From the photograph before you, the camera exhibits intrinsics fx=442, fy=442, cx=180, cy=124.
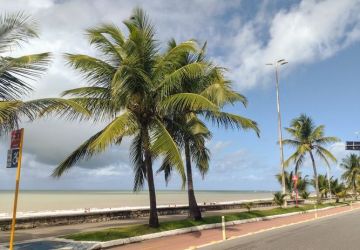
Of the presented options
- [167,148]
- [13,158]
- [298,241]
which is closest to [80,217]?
[167,148]

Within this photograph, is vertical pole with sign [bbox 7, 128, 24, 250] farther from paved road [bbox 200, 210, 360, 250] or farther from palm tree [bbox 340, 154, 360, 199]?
palm tree [bbox 340, 154, 360, 199]

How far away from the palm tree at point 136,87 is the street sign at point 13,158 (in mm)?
5012

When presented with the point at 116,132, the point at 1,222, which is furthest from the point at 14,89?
the point at 1,222

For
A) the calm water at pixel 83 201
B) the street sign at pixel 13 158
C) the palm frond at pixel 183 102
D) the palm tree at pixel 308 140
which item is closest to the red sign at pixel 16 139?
the street sign at pixel 13 158

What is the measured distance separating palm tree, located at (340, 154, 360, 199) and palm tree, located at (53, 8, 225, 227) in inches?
2474

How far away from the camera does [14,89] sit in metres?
11.6

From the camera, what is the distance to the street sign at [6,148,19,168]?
10383mm

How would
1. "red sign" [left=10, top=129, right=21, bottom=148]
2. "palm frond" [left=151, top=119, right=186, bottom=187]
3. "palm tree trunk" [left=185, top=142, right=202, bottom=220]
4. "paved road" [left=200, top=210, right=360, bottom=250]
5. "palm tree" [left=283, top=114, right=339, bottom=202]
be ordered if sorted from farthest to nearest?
"palm tree" [left=283, top=114, right=339, bottom=202]
"palm tree trunk" [left=185, top=142, right=202, bottom=220]
"palm frond" [left=151, top=119, right=186, bottom=187]
"paved road" [left=200, top=210, right=360, bottom=250]
"red sign" [left=10, top=129, right=21, bottom=148]

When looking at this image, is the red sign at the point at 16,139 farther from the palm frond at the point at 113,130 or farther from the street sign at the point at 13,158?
the palm frond at the point at 113,130

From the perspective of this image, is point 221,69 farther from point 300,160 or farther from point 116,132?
point 300,160

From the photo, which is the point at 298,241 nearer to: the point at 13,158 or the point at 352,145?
the point at 13,158

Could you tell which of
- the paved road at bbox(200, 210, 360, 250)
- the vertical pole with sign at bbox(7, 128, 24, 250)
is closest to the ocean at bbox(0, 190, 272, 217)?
the paved road at bbox(200, 210, 360, 250)

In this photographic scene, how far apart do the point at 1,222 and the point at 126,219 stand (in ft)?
25.2

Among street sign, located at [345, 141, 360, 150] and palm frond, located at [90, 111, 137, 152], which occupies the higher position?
street sign, located at [345, 141, 360, 150]
